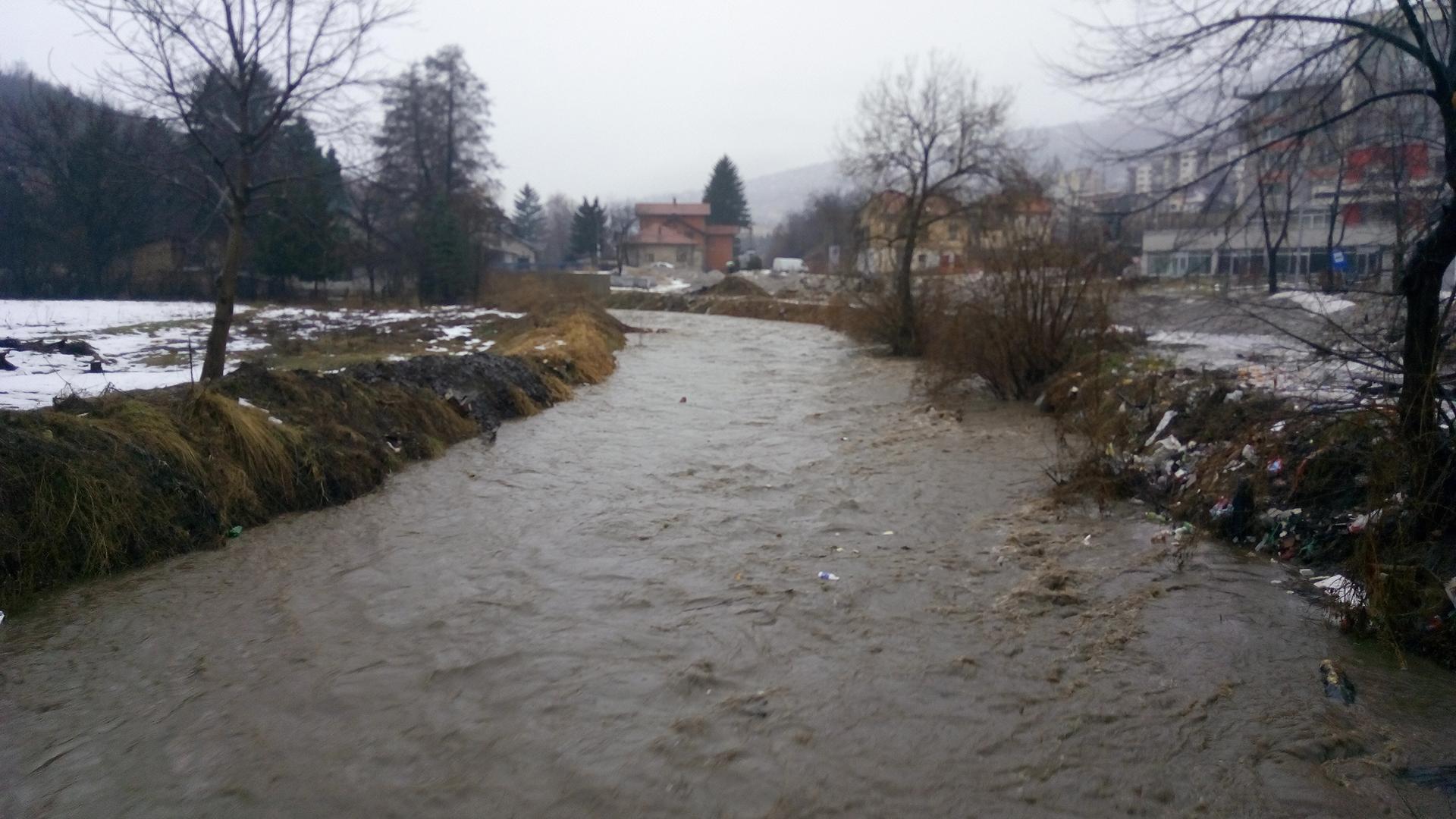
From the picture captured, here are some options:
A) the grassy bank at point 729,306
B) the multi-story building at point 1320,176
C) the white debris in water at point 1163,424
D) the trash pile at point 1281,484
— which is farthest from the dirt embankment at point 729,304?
the multi-story building at point 1320,176

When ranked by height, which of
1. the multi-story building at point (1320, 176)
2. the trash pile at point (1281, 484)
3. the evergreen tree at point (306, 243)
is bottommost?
the trash pile at point (1281, 484)

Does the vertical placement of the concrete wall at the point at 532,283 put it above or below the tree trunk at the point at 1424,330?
above

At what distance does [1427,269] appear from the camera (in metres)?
6.15

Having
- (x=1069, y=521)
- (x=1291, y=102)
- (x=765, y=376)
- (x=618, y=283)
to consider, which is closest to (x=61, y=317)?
(x=765, y=376)

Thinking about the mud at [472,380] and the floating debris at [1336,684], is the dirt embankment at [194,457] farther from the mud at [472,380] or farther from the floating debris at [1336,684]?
the floating debris at [1336,684]

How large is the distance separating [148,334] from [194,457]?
10903 millimetres

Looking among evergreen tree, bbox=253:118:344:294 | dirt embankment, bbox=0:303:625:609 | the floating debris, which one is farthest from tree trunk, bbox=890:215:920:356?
the floating debris

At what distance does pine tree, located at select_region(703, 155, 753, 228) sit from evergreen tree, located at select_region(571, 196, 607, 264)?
13.7 meters

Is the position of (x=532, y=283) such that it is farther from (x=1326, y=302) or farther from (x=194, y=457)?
(x=1326, y=302)

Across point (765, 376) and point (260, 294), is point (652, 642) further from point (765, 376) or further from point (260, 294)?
point (260, 294)

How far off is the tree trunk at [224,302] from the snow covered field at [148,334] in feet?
1.10

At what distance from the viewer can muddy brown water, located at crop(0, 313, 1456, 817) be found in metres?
4.62

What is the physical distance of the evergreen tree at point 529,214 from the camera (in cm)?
10531

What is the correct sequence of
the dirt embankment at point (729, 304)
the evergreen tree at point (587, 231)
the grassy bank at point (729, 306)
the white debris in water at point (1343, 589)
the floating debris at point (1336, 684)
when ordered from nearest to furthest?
the floating debris at point (1336, 684)
the white debris in water at point (1343, 589)
the grassy bank at point (729, 306)
the dirt embankment at point (729, 304)
the evergreen tree at point (587, 231)
